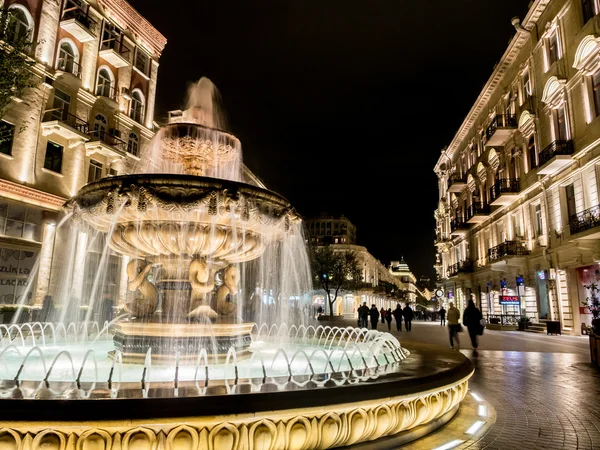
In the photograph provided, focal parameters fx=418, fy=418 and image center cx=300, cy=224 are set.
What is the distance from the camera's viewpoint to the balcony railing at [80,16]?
24.3m

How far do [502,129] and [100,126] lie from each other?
87.8ft

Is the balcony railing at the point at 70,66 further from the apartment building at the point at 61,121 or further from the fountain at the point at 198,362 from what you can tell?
the fountain at the point at 198,362

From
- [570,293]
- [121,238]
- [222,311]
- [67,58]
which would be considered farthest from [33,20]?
[570,293]

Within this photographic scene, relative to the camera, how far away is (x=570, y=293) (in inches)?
840

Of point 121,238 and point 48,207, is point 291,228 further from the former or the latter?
point 48,207

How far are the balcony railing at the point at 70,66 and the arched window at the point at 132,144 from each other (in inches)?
217

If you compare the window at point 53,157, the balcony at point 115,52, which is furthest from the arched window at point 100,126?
the balcony at point 115,52

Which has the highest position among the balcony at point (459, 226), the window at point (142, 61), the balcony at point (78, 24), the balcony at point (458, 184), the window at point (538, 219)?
the window at point (142, 61)

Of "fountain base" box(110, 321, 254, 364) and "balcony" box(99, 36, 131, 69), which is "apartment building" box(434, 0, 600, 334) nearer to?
"fountain base" box(110, 321, 254, 364)

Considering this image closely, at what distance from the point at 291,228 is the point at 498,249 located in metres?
25.3

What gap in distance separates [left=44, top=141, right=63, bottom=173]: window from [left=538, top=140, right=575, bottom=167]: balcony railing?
26348 mm

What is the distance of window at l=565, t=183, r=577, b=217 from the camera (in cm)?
2119

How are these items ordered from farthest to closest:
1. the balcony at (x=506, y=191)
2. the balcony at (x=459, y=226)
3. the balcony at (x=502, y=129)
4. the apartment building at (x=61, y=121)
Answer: the balcony at (x=459, y=226) → the balcony at (x=502, y=129) → the balcony at (x=506, y=191) → the apartment building at (x=61, y=121)

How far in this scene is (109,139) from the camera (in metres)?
27.2
